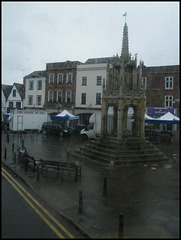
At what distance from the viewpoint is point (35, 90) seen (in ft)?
153

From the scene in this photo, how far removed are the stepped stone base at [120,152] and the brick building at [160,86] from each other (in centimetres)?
2204

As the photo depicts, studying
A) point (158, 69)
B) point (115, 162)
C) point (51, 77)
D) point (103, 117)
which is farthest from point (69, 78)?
point (115, 162)

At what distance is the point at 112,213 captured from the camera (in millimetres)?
6918

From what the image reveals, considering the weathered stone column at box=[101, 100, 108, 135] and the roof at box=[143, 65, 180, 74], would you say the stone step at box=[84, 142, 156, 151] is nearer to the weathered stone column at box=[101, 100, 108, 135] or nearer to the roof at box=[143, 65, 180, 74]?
the weathered stone column at box=[101, 100, 108, 135]

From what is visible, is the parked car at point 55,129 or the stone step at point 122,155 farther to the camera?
the parked car at point 55,129

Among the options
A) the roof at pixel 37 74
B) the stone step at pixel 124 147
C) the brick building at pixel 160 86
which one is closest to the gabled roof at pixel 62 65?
the roof at pixel 37 74

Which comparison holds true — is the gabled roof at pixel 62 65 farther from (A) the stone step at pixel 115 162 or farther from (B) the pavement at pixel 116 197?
(B) the pavement at pixel 116 197

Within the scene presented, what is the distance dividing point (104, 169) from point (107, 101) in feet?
17.4

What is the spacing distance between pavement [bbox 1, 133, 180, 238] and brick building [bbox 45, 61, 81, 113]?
30156 mm

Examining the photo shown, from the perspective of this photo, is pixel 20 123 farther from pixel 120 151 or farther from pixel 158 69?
pixel 120 151

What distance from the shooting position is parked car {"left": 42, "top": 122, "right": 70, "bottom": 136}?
105ft

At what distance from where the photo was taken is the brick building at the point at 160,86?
115 ft

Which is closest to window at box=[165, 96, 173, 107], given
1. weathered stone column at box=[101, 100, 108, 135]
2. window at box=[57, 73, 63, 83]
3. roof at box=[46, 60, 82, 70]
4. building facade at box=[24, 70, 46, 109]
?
roof at box=[46, 60, 82, 70]

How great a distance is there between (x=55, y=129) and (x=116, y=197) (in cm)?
2547
